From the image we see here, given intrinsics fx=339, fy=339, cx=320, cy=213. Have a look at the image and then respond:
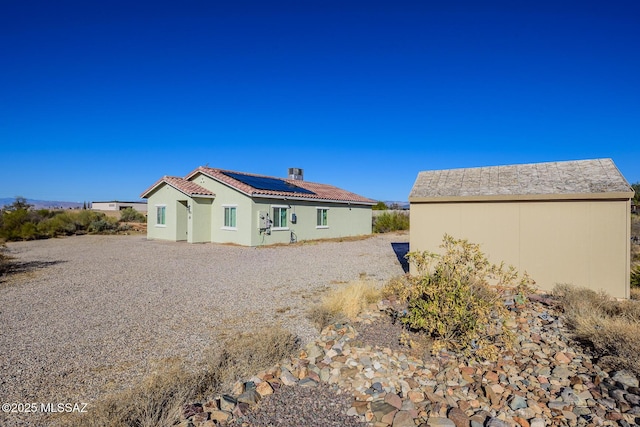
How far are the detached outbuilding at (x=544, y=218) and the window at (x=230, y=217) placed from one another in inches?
426

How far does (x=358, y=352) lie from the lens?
176 inches

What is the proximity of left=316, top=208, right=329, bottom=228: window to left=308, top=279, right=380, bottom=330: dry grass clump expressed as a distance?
14.1 m

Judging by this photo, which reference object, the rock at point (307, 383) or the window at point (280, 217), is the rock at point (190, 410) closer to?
the rock at point (307, 383)

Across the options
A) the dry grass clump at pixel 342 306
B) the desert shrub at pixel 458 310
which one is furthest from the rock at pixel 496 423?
the dry grass clump at pixel 342 306

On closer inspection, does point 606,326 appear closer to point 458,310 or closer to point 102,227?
point 458,310

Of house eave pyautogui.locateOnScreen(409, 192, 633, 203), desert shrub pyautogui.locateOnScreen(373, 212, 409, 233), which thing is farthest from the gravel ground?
desert shrub pyautogui.locateOnScreen(373, 212, 409, 233)

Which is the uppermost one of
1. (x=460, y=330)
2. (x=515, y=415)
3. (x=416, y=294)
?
(x=416, y=294)

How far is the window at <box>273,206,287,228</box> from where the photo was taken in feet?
59.6

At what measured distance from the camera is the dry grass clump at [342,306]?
19.2 feet

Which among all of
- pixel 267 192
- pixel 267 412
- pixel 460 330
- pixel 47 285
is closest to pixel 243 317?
pixel 267 412

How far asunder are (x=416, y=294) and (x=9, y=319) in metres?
6.87

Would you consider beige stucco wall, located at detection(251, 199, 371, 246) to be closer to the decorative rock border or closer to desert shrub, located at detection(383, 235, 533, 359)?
desert shrub, located at detection(383, 235, 533, 359)

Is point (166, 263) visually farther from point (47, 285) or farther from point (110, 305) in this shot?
point (110, 305)

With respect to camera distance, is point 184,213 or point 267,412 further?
point 184,213
